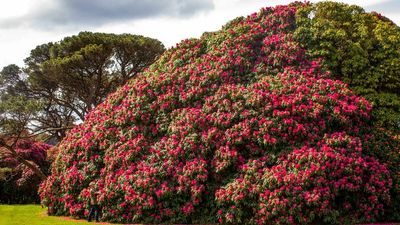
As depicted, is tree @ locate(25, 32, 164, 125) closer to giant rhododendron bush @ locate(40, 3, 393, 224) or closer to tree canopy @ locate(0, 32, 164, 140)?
tree canopy @ locate(0, 32, 164, 140)

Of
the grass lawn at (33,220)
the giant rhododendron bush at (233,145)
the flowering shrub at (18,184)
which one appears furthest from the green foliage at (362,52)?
the flowering shrub at (18,184)

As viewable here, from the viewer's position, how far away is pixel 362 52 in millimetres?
18344

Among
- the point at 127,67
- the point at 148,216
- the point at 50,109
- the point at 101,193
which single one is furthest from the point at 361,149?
the point at 50,109

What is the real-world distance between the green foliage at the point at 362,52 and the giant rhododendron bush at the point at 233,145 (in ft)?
2.54

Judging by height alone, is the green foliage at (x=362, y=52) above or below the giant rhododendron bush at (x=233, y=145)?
above

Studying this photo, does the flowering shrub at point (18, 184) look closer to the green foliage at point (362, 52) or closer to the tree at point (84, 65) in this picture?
the tree at point (84, 65)

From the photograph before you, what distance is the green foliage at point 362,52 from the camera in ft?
58.8

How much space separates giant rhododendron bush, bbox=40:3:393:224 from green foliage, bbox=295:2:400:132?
77cm

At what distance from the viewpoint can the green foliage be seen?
706 inches

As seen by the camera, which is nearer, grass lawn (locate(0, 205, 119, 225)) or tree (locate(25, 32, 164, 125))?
grass lawn (locate(0, 205, 119, 225))

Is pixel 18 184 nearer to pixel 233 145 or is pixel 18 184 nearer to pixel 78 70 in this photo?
pixel 78 70

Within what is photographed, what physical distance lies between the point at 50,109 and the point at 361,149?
32466 mm

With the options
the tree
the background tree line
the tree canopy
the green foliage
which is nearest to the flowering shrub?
the background tree line

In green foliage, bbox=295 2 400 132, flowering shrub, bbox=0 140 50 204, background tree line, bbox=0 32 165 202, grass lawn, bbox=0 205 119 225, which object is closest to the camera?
grass lawn, bbox=0 205 119 225
